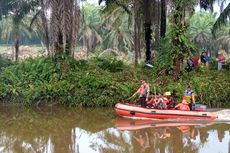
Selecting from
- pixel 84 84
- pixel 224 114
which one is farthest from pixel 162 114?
pixel 84 84

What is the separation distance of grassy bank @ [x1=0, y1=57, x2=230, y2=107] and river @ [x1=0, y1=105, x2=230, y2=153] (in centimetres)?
68

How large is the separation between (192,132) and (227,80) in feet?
19.3

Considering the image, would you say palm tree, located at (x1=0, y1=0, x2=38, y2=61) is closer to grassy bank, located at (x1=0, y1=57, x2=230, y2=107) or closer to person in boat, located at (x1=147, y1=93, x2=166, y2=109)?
grassy bank, located at (x1=0, y1=57, x2=230, y2=107)

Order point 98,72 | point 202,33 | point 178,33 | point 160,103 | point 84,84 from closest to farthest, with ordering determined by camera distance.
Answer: point 160,103 → point 84,84 → point 178,33 → point 98,72 → point 202,33

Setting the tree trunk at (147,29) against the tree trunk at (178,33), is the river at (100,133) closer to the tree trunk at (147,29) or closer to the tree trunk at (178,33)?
the tree trunk at (178,33)

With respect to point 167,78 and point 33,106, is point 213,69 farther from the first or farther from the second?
point 33,106

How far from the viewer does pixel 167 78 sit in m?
19.4

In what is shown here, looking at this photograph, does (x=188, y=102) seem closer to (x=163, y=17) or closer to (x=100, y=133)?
(x=100, y=133)

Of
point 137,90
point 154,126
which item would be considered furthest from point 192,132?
point 137,90

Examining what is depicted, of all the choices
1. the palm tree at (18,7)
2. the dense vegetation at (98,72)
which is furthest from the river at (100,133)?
the palm tree at (18,7)

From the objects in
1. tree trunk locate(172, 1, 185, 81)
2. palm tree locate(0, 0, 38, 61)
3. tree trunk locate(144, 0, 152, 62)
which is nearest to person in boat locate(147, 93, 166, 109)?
tree trunk locate(172, 1, 185, 81)

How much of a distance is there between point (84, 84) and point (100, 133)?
462 centimetres

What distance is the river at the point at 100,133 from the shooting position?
40.4 ft

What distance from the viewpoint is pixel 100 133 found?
570 inches
